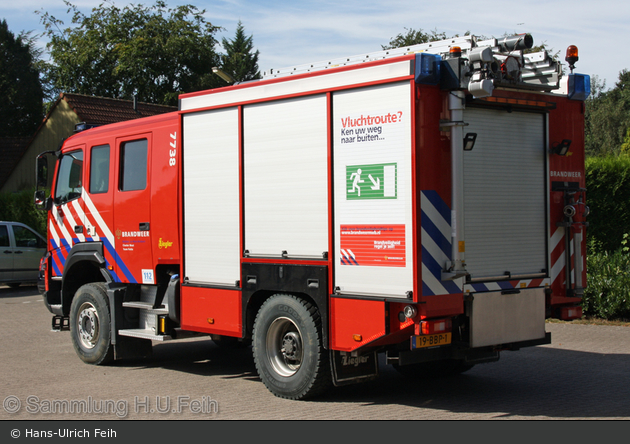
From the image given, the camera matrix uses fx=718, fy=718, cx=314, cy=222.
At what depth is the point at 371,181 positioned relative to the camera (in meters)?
6.42

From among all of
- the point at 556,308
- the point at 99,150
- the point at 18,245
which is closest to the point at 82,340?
the point at 99,150

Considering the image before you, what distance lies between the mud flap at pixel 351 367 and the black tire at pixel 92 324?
3.73m

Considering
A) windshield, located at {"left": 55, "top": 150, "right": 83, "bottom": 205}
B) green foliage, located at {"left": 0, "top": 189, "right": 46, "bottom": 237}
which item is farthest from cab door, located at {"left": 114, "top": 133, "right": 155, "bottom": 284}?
green foliage, located at {"left": 0, "top": 189, "right": 46, "bottom": 237}

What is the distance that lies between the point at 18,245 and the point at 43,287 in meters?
9.80

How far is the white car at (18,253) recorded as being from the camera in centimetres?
1912

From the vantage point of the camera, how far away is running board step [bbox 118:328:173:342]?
8578 millimetres

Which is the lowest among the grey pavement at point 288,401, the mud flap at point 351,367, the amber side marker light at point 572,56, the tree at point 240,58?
the grey pavement at point 288,401

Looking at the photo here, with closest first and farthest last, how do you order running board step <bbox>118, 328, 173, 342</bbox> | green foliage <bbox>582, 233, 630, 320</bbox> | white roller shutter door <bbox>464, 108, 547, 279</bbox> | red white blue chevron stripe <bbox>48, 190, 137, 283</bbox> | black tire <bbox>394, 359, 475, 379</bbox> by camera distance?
white roller shutter door <bbox>464, 108, 547, 279</bbox> < black tire <bbox>394, 359, 475, 379</bbox> < running board step <bbox>118, 328, 173, 342</bbox> < red white blue chevron stripe <bbox>48, 190, 137, 283</bbox> < green foliage <bbox>582, 233, 630, 320</bbox>

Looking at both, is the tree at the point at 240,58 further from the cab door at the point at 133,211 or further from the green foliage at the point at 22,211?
the cab door at the point at 133,211

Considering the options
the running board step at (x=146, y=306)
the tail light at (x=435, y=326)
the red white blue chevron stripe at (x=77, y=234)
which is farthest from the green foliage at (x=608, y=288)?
the red white blue chevron stripe at (x=77, y=234)

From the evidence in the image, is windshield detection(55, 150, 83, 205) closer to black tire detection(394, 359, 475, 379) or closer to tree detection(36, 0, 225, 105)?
black tire detection(394, 359, 475, 379)

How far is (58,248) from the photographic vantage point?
10336 millimetres

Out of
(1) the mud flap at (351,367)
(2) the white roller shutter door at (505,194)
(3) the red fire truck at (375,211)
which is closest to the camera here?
(3) the red fire truck at (375,211)

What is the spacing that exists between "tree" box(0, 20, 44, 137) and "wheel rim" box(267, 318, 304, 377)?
40968 millimetres
